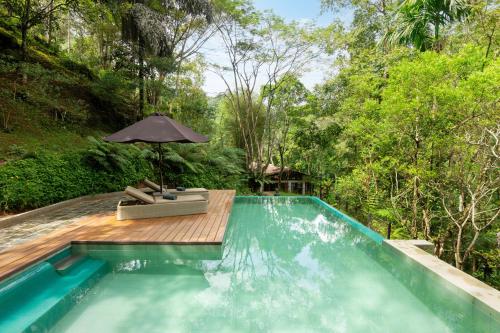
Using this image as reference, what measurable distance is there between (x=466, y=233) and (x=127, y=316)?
8375mm

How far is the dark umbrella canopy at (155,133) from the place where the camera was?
4.95 m

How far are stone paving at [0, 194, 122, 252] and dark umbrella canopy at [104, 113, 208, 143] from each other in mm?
1887

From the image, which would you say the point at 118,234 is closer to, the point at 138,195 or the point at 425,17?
the point at 138,195

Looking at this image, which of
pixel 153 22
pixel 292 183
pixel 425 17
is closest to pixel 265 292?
pixel 425 17

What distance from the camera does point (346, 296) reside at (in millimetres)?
3229

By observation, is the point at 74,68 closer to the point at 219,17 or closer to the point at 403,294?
the point at 219,17

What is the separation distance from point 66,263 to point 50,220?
7.30 feet

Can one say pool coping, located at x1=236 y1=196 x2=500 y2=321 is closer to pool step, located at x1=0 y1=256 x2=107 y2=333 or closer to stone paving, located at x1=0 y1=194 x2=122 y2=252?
pool step, located at x1=0 y1=256 x2=107 y2=333

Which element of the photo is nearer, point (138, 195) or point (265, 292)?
point (265, 292)

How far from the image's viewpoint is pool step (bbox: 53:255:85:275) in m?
3.49

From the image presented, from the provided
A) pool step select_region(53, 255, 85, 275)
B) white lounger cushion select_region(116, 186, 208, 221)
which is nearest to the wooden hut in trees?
white lounger cushion select_region(116, 186, 208, 221)

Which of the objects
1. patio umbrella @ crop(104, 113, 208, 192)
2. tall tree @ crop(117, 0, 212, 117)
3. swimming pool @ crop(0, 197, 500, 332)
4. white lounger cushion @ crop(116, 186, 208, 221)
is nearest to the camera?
swimming pool @ crop(0, 197, 500, 332)

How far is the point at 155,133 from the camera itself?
5.07m

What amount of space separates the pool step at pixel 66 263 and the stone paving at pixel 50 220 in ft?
2.74
